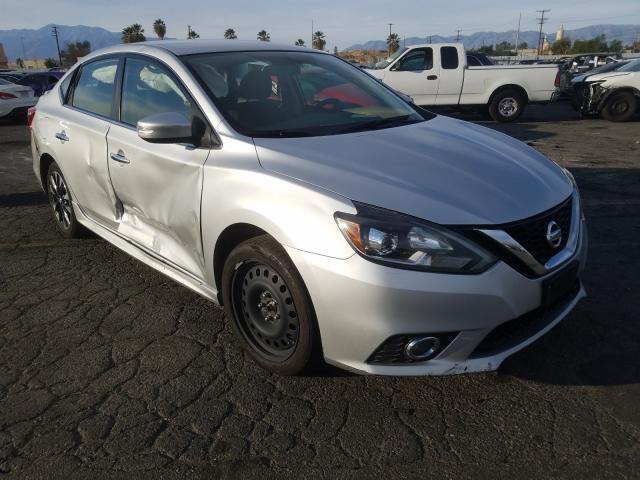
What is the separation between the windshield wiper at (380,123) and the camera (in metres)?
3.11

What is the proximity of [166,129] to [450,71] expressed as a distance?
11360 mm

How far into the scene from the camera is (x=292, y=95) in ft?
11.1

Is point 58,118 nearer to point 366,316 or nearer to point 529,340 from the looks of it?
point 366,316

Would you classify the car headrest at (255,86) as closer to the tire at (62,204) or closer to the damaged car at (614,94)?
the tire at (62,204)

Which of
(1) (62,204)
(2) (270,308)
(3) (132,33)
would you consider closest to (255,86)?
(2) (270,308)

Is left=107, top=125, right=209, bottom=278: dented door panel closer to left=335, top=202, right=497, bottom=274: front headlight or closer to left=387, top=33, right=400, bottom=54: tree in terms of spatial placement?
left=335, top=202, right=497, bottom=274: front headlight

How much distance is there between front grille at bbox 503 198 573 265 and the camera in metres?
2.31

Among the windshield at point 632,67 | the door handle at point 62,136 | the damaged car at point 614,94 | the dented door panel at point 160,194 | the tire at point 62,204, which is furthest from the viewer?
the windshield at point 632,67

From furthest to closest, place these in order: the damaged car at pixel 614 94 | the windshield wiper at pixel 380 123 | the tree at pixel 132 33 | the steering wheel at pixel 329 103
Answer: the tree at pixel 132 33
the damaged car at pixel 614 94
the steering wheel at pixel 329 103
the windshield wiper at pixel 380 123

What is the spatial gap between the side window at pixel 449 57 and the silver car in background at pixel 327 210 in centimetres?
987

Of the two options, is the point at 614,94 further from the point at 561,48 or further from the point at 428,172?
the point at 561,48

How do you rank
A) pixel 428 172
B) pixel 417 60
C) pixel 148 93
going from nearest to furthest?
pixel 428 172, pixel 148 93, pixel 417 60

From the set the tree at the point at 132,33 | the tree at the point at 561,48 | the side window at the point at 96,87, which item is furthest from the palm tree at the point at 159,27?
the side window at the point at 96,87

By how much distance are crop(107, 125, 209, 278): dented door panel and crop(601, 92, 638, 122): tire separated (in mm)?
12785
